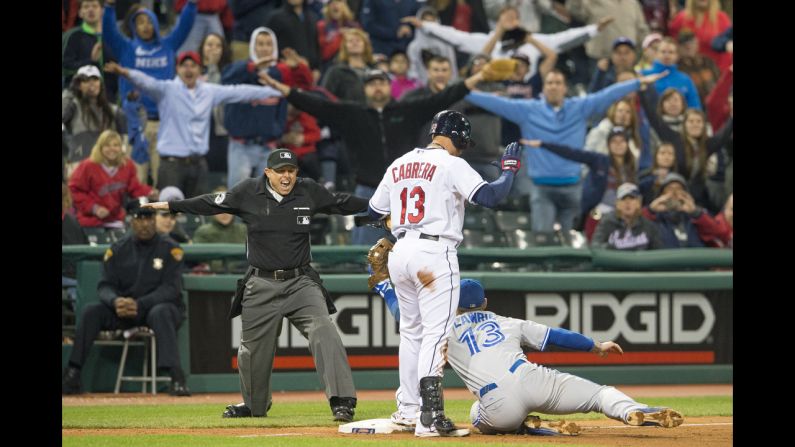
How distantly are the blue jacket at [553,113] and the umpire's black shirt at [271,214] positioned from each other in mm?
4536

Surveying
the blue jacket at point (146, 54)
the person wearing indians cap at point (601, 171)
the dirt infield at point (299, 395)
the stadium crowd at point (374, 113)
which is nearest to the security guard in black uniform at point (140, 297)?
the dirt infield at point (299, 395)

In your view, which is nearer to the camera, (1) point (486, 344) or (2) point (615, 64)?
(1) point (486, 344)

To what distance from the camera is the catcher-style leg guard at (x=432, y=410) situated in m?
7.31

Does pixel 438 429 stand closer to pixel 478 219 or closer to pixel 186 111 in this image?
pixel 478 219

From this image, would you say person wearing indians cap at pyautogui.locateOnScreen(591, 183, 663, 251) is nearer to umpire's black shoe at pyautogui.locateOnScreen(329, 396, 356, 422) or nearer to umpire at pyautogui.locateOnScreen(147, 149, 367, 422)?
umpire at pyautogui.locateOnScreen(147, 149, 367, 422)

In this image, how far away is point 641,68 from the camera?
15.0 metres

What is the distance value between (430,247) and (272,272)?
1.94 metres

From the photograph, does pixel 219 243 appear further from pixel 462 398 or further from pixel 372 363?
pixel 462 398

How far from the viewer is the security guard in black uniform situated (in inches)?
431

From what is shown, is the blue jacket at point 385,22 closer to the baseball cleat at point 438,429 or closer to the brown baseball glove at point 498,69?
the brown baseball glove at point 498,69

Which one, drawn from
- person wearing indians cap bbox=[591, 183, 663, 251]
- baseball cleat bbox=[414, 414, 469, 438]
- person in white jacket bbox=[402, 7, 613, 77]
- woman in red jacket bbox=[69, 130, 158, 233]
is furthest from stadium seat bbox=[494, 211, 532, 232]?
baseball cleat bbox=[414, 414, 469, 438]

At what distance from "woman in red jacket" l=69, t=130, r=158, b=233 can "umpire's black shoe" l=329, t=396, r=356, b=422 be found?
163 inches

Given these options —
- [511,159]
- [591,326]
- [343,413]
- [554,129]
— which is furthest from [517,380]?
[554,129]

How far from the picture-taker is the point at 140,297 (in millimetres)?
11062
